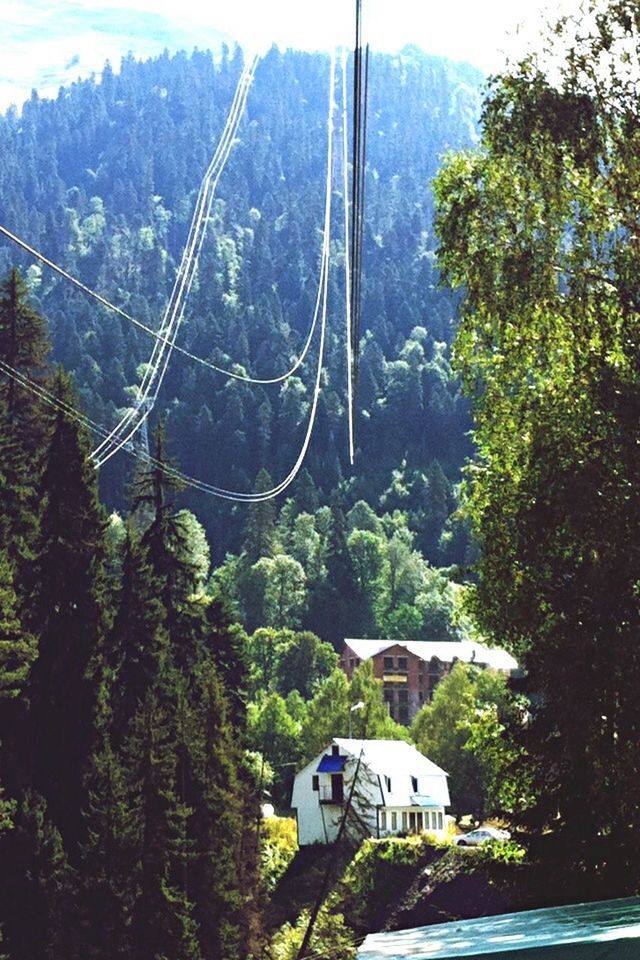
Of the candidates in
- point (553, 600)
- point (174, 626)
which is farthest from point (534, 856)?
point (174, 626)

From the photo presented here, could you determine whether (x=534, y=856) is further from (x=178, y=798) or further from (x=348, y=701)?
(x=348, y=701)

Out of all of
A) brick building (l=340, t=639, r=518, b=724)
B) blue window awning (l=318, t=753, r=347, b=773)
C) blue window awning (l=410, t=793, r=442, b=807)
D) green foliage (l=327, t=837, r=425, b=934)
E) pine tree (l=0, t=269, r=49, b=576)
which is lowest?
green foliage (l=327, t=837, r=425, b=934)

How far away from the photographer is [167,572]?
69938mm

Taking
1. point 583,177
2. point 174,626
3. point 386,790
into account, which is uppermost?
point 583,177

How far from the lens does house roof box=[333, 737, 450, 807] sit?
108 m

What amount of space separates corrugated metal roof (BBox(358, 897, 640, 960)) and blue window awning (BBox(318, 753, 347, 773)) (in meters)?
92.5

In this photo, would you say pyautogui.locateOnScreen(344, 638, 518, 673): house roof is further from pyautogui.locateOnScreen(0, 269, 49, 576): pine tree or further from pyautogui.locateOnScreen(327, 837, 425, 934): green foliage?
pyautogui.locateOnScreen(0, 269, 49, 576): pine tree

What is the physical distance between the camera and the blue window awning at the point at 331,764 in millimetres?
111562

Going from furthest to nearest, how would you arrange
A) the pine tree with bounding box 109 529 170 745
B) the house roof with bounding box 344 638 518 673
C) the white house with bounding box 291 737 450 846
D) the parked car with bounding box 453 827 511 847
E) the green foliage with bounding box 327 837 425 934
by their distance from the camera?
the house roof with bounding box 344 638 518 673, the white house with bounding box 291 737 450 846, the parked car with bounding box 453 827 511 847, the green foliage with bounding box 327 837 425 934, the pine tree with bounding box 109 529 170 745

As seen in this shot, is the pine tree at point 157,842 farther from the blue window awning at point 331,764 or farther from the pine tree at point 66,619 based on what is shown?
the blue window awning at point 331,764

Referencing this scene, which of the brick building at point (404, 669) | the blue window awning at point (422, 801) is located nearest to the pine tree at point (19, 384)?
the blue window awning at point (422, 801)

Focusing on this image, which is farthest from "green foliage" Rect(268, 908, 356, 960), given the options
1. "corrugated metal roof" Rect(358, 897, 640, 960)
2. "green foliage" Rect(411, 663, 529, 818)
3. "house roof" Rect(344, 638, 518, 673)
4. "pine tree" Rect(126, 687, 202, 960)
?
"house roof" Rect(344, 638, 518, 673)

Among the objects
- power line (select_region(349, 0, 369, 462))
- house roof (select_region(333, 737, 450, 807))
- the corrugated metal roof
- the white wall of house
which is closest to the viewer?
the corrugated metal roof

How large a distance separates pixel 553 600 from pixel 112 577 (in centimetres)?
3649
